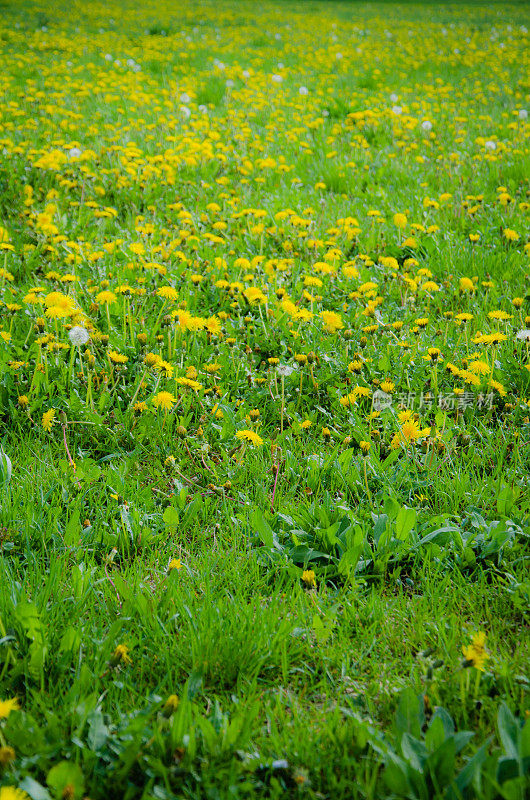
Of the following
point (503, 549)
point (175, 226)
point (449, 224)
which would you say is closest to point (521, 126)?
point (449, 224)

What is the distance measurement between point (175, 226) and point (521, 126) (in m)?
4.38

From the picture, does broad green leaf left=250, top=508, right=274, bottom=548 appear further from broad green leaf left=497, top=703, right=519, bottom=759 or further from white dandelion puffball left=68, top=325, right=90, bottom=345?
white dandelion puffball left=68, top=325, right=90, bottom=345

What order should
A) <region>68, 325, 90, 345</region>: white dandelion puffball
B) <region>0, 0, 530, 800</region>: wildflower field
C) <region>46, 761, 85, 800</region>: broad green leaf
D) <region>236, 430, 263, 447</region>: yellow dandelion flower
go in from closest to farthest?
1. <region>46, 761, 85, 800</region>: broad green leaf
2. <region>0, 0, 530, 800</region>: wildflower field
3. <region>236, 430, 263, 447</region>: yellow dandelion flower
4. <region>68, 325, 90, 345</region>: white dandelion puffball

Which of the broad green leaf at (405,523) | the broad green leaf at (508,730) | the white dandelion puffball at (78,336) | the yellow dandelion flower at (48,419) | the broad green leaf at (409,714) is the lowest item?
the broad green leaf at (409,714)

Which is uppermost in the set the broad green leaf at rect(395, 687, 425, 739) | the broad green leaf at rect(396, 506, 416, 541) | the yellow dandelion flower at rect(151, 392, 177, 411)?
the yellow dandelion flower at rect(151, 392, 177, 411)

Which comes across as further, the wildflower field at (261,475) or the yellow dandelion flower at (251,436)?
the yellow dandelion flower at (251,436)

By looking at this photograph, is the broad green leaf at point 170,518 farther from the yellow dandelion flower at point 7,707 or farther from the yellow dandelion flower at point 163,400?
the yellow dandelion flower at point 7,707

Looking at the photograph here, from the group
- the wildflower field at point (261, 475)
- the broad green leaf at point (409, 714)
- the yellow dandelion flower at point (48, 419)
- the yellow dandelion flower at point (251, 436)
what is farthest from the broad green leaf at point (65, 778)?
the yellow dandelion flower at point (48, 419)

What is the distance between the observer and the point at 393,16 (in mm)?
16750

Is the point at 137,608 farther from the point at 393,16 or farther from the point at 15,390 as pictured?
the point at 393,16

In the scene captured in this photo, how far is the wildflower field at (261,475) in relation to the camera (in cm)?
137

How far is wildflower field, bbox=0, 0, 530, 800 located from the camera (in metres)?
1.37

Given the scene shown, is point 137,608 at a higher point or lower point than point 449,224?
lower

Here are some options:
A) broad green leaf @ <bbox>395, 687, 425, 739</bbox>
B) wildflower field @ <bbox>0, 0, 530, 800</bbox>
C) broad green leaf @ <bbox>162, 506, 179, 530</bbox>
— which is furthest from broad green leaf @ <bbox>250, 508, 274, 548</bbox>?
broad green leaf @ <bbox>395, 687, 425, 739</bbox>
